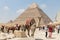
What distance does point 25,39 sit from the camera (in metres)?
12.4

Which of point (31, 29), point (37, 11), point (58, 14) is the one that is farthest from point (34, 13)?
point (31, 29)

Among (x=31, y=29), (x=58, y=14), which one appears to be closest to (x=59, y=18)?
(x=58, y=14)

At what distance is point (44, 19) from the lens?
146125 mm

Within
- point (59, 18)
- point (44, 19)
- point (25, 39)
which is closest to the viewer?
point (25, 39)

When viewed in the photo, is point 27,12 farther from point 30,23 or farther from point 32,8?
point 30,23

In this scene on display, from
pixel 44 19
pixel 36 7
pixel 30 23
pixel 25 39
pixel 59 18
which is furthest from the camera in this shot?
pixel 36 7

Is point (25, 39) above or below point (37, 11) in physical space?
below

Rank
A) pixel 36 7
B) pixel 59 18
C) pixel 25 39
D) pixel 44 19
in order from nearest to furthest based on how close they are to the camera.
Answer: pixel 25 39
pixel 59 18
pixel 44 19
pixel 36 7

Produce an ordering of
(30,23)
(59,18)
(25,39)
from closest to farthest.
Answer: (25,39) < (30,23) < (59,18)

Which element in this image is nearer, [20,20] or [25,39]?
[25,39]

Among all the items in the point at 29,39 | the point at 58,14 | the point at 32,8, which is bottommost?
the point at 29,39

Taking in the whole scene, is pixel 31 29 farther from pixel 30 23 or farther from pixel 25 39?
pixel 25 39

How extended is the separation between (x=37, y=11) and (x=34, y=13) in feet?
8.34

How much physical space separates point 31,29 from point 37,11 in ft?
462
